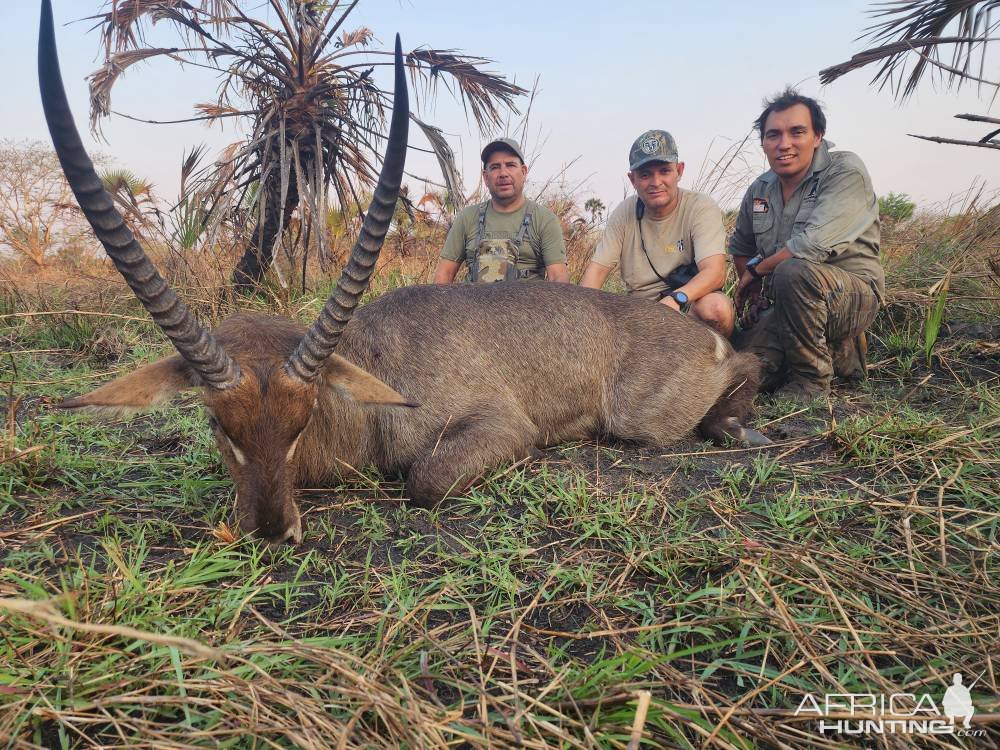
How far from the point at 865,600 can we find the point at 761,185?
15.7 ft

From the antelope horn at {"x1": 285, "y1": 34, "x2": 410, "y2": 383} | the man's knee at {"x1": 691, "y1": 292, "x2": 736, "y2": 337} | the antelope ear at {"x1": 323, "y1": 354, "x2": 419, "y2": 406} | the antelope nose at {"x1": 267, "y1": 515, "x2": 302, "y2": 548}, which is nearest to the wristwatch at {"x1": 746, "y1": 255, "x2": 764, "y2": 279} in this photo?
the man's knee at {"x1": 691, "y1": 292, "x2": 736, "y2": 337}

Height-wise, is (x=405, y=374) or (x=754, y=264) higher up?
(x=754, y=264)

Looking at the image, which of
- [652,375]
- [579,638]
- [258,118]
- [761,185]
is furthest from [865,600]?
[258,118]

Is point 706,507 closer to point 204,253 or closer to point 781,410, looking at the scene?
point 781,410

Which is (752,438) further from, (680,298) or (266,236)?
(266,236)

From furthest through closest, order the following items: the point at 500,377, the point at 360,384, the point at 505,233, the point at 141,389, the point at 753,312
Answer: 1. the point at 505,233
2. the point at 753,312
3. the point at 500,377
4. the point at 360,384
5. the point at 141,389

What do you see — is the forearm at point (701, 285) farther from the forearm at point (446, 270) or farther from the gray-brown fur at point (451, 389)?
the forearm at point (446, 270)

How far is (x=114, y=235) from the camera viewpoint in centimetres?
231

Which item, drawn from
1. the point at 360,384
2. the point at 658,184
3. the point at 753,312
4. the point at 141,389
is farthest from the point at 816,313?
the point at 141,389

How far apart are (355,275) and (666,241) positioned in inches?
160

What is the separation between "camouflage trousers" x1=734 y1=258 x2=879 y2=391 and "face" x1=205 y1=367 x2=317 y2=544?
4092 millimetres

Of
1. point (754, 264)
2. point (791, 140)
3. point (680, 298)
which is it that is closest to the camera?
point (791, 140)

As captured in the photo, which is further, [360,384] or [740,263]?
[740,263]

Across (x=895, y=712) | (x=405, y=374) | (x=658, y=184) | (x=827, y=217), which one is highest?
(x=658, y=184)
